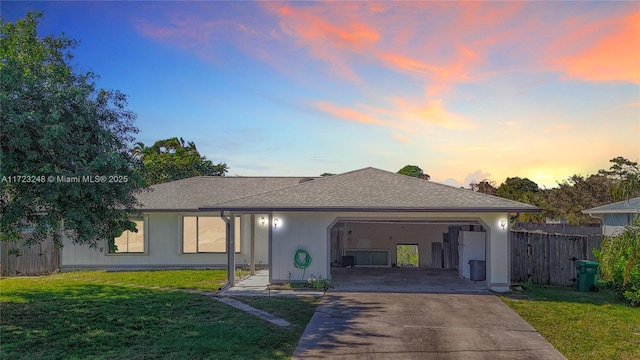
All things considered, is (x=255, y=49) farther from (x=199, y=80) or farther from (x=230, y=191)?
(x=230, y=191)

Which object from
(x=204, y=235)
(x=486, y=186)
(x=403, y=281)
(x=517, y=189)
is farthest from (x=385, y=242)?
(x=486, y=186)

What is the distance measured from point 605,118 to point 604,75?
2.59 meters

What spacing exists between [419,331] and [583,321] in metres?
4.14

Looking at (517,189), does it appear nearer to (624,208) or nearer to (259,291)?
(624,208)

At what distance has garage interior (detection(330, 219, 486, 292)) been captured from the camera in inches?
584

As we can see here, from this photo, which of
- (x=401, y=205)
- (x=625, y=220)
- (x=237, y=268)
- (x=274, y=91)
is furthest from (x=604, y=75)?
(x=237, y=268)

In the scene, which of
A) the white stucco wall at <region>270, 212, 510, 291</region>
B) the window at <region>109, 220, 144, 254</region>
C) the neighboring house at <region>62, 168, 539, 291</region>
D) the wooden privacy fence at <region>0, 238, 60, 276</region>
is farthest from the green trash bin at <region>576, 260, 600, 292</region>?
the wooden privacy fence at <region>0, 238, 60, 276</region>

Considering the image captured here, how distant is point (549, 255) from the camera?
48.1ft

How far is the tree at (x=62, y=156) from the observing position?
8.52m

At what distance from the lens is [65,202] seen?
31.1ft

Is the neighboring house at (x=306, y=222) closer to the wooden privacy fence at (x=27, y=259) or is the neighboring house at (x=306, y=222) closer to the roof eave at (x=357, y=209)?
the roof eave at (x=357, y=209)

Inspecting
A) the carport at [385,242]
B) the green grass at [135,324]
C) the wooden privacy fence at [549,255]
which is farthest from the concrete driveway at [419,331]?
the carport at [385,242]

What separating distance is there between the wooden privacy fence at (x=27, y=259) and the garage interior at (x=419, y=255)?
40.2ft

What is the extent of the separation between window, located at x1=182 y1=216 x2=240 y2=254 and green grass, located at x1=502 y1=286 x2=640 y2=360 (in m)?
12.2
